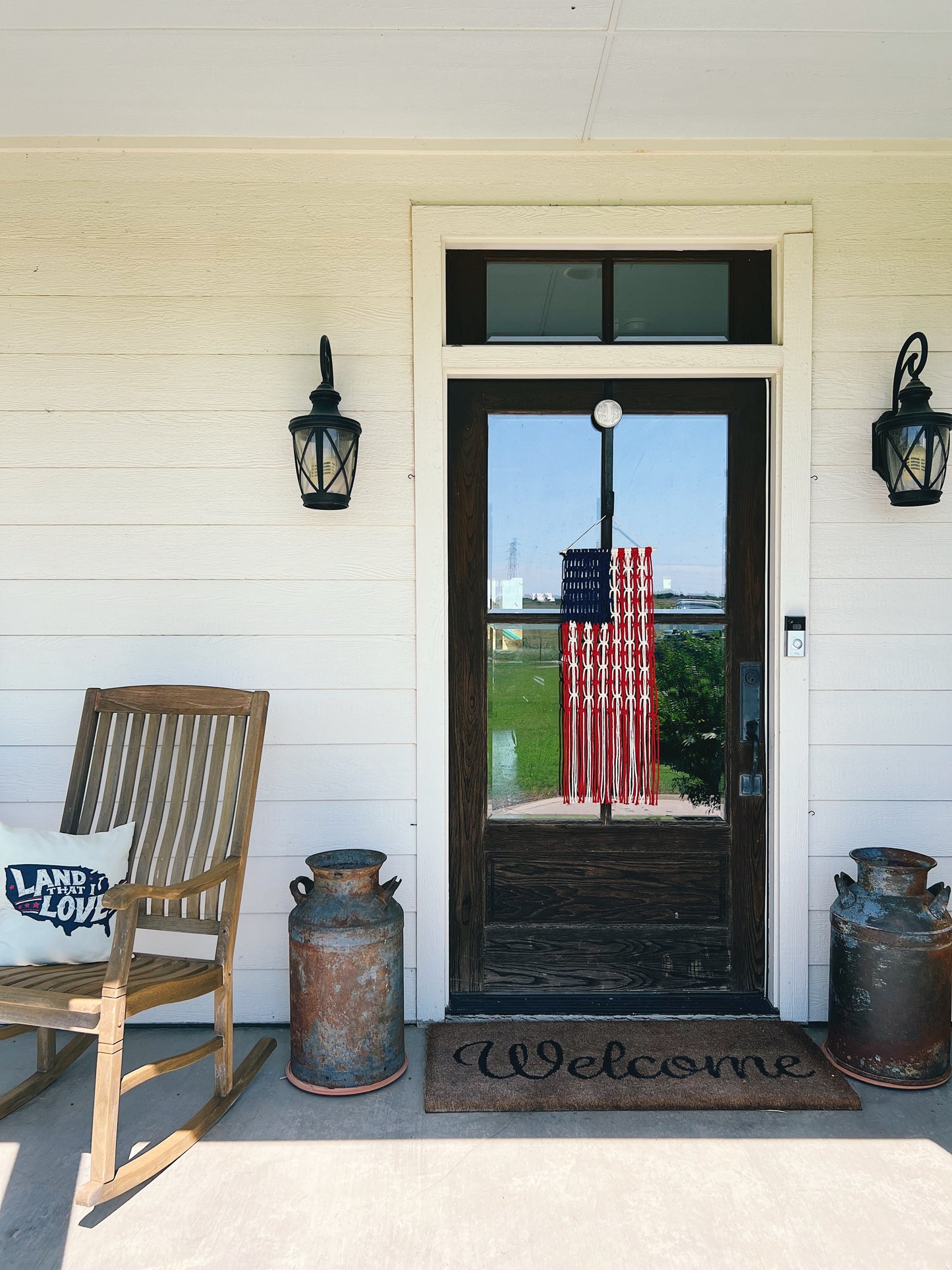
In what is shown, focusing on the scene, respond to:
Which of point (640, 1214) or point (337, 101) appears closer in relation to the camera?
point (640, 1214)

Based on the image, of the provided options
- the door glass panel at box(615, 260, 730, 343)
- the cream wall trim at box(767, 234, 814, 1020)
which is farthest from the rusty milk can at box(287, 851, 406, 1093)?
the door glass panel at box(615, 260, 730, 343)

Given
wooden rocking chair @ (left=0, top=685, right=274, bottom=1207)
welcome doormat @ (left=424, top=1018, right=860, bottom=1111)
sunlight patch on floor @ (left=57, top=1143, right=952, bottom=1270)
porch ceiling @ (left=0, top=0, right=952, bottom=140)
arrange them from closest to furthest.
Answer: sunlight patch on floor @ (left=57, top=1143, right=952, bottom=1270) → wooden rocking chair @ (left=0, top=685, right=274, bottom=1207) → porch ceiling @ (left=0, top=0, right=952, bottom=140) → welcome doormat @ (left=424, top=1018, right=860, bottom=1111)

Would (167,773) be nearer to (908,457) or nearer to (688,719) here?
(688,719)

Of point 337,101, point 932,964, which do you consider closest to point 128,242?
point 337,101

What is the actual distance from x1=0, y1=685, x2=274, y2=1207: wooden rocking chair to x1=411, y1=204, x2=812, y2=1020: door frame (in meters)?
0.59

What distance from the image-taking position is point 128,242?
2.64 metres

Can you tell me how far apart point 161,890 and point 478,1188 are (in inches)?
40.0

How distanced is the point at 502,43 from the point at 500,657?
1749 mm

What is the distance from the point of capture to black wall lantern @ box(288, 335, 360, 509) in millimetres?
2436

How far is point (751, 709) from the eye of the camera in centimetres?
275

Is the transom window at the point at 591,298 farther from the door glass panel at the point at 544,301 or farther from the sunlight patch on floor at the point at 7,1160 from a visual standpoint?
the sunlight patch on floor at the point at 7,1160

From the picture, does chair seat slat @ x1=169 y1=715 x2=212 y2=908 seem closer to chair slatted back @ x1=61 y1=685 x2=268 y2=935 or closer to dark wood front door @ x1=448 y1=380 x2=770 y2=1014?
chair slatted back @ x1=61 y1=685 x2=268 y2=935

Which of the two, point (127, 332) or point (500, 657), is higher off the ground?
point (127, 332)

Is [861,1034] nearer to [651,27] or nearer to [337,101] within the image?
[651,27]
